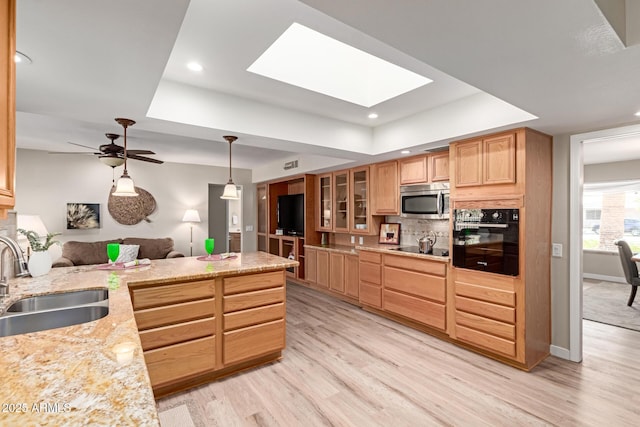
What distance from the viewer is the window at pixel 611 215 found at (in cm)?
588

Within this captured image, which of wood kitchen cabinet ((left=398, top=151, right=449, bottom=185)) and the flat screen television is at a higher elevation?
wood kitchen cabinet ((left=398, top=151, right=449, bottom=185))

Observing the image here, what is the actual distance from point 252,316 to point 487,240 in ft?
7.74

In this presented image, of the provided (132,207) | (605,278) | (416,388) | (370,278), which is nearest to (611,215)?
(605,278)

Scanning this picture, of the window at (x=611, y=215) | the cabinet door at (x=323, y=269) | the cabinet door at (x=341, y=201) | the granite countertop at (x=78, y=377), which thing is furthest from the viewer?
the window at (x=611, y=215)

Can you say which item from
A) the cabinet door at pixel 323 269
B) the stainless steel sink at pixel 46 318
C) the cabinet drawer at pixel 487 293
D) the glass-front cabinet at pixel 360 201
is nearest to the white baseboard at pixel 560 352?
the cabinet drawer at pixel 487 293

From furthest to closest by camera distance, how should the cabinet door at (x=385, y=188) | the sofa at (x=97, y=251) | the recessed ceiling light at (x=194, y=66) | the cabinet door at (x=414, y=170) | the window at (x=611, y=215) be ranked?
the window at (x=611, y=215) < the sofa at (x=97, y=251) < the cabinet door at (x=385, y=188) < the cabinet door at (x=414, y=170) < the recessed ceiling light at (x=194, y=66)

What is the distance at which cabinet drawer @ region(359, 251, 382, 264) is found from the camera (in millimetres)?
4188

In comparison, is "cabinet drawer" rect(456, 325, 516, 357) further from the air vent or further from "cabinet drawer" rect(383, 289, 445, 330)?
the air vent

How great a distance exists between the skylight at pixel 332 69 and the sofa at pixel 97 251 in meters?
3.87

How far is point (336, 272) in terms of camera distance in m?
5.09

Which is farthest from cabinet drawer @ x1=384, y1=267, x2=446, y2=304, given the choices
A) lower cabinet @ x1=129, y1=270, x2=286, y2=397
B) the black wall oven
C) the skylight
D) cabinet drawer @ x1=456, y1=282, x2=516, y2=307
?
the skylight

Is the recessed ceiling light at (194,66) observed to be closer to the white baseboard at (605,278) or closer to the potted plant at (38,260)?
the potted plant at (38,260)

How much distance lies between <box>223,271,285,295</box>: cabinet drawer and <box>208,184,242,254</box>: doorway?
5075 mm

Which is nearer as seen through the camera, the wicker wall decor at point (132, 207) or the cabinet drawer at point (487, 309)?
the cabinet drawer at point (487, 309)
